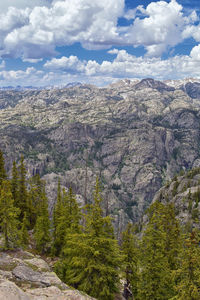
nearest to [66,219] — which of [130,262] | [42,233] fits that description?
[42,233]

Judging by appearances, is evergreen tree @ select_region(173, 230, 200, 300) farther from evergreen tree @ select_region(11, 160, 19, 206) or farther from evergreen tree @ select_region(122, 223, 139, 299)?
evergreen tree @ select_region(11, 160, 19, 206)

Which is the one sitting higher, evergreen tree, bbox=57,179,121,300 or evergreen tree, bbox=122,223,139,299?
evergreen tree, bbox=57,179,121,300

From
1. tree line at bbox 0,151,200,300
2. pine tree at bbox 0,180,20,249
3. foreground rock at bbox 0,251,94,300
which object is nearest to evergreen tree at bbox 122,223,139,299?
tree line at bbox 0,151,200,300

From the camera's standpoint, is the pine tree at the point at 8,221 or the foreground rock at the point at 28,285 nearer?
the foreground rock at the point at 28,285

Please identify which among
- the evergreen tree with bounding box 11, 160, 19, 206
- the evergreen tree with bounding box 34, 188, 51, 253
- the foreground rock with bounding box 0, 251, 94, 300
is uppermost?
the foreground rock with bounding box 0, 251, 94, 300

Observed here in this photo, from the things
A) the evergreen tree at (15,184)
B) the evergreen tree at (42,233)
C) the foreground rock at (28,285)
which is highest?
the foreground rock at (28,285)

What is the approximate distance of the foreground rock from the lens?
42.8 feet

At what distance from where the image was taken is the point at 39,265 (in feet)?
79.6

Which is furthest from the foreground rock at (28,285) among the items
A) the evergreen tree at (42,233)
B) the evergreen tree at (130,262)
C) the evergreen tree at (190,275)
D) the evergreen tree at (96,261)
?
the evergreen tree at (42,233)

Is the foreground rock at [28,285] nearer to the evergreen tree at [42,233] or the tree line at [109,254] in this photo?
the tree line at [109,254]

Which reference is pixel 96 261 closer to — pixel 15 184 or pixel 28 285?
pixel 28 285

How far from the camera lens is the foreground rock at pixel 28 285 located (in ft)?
42.8

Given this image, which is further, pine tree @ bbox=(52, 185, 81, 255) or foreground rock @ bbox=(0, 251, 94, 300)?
pine tree @ bbox=(52, 185, 81, 255)

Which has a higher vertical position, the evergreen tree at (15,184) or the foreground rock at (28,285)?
the foreground rock at (28,285)
